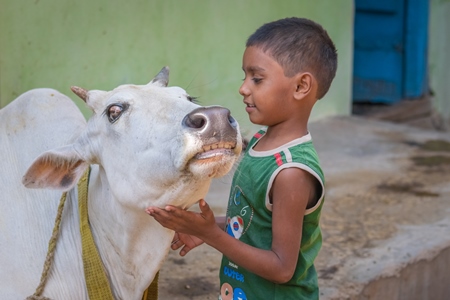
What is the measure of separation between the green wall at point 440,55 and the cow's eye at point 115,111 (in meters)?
6.64

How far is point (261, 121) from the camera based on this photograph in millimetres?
2447

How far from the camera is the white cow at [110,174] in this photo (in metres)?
2.06

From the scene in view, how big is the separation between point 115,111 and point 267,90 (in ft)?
1.49

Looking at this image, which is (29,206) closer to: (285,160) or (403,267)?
(285,160)

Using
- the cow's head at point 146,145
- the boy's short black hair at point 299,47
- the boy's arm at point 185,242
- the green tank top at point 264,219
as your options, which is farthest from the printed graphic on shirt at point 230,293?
the boy's short black hair at point 299,47

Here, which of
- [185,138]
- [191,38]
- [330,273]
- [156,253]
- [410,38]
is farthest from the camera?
[410,38]

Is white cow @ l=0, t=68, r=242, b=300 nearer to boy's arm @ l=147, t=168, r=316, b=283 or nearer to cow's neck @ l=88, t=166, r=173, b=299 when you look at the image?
cow's neck @ l=88, t=166, r=173, b=299

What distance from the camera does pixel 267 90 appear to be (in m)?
2.41

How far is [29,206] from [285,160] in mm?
823

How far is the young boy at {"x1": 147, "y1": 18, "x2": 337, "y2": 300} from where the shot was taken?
2342mm

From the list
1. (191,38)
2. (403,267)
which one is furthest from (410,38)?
(403,267)

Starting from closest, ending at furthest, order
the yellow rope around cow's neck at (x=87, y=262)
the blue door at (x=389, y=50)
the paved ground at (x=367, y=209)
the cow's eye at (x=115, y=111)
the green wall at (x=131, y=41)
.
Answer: the cow's eye at (x=115, y=111)
the yellow rope around cow's neck at (x=87, y=262)
the paved ground at (x=367, y=209)
the green wall at (x=131, y=41)
the blue door at (x=389, y=50)

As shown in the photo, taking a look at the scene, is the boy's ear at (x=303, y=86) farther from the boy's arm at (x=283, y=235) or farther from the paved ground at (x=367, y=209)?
the paved ground at (x=367, y=209)

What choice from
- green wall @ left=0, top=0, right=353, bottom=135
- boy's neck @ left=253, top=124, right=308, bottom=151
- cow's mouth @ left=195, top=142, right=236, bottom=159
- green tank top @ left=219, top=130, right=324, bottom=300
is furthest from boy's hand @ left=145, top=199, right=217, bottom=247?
green wall @ left=0, top=0, right=353, bottom=135
